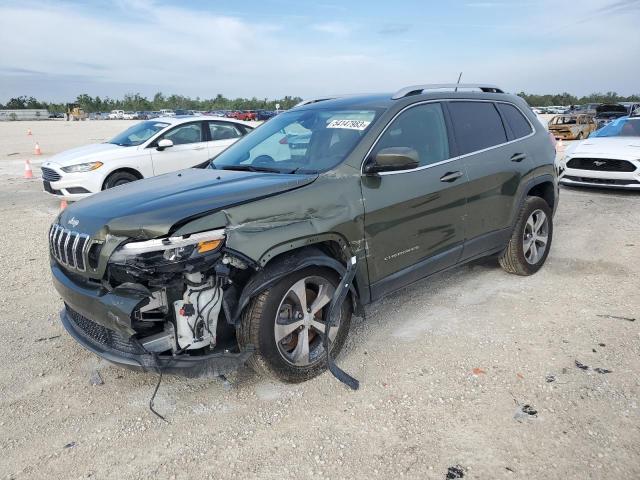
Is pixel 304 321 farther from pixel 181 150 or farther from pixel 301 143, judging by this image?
pixel 181 150

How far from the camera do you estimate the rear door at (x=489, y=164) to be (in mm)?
4340

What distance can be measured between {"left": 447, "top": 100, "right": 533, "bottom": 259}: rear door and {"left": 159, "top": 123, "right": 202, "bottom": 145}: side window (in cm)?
640

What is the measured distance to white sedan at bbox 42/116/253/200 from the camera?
8656 millimetres

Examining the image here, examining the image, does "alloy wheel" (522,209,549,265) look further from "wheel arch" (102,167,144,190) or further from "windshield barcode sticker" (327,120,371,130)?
"wheel arch" (102,167,144,190)

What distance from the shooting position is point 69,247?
3.08 metres

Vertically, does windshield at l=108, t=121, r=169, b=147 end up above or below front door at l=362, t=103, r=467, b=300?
above

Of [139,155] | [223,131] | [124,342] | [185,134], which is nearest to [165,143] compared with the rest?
[139,155]

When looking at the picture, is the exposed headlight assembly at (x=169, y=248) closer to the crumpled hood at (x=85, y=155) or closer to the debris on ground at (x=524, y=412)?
the debris on ground at (x=524, y=412)

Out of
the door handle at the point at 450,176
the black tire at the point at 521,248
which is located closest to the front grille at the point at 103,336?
the door handle at the point at 450,176

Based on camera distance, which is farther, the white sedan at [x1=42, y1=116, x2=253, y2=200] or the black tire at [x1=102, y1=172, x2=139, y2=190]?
the black tire at [x1=102, y1=172, x2=139, y2=190]

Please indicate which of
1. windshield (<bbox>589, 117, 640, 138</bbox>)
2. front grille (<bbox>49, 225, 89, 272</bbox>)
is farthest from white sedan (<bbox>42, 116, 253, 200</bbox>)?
windshield (<bbox>589, 117, 640, 138</bbox>)

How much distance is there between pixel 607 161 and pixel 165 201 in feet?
29.5

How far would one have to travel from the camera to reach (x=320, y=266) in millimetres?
3236

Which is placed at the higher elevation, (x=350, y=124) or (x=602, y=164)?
(x=350, y=124)
